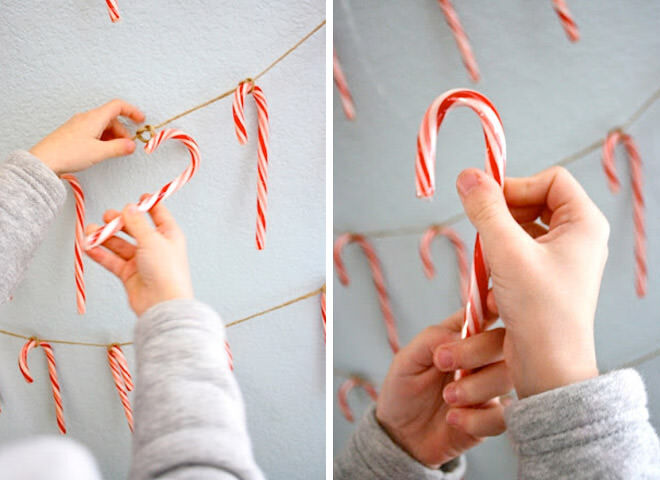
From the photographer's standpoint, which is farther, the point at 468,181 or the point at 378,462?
the point at 378,462

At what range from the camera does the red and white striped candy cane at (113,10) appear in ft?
2.24

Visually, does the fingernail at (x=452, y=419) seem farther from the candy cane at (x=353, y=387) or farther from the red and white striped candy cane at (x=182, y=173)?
the red and white striped candy cane at (x=182, y=173)

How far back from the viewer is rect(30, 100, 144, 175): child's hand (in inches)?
26.5

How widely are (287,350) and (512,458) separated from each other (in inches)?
16.2

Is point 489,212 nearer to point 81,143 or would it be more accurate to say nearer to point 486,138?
point 486,138

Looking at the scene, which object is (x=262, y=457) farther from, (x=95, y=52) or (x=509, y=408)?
(x=95, y=52)

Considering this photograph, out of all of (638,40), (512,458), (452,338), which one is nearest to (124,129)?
(452,338)

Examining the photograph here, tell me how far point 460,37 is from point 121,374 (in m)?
0.65

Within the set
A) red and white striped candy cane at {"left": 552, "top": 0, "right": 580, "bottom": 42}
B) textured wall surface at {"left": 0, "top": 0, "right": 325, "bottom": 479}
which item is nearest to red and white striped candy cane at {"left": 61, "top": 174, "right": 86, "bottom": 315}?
textured wall surface at {"left": 0, "top": 0, "right": 325, "bottom": 479}

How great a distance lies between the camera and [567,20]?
2.16ft

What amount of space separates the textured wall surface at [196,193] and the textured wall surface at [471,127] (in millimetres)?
75

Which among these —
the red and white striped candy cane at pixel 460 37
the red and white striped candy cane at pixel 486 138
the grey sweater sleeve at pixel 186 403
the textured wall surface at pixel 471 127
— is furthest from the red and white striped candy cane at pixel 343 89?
the grey sweater sleeve at pixel 186 403

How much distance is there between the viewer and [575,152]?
0.73m

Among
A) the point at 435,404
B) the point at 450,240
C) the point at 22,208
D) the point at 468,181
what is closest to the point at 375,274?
the point at 450,240
